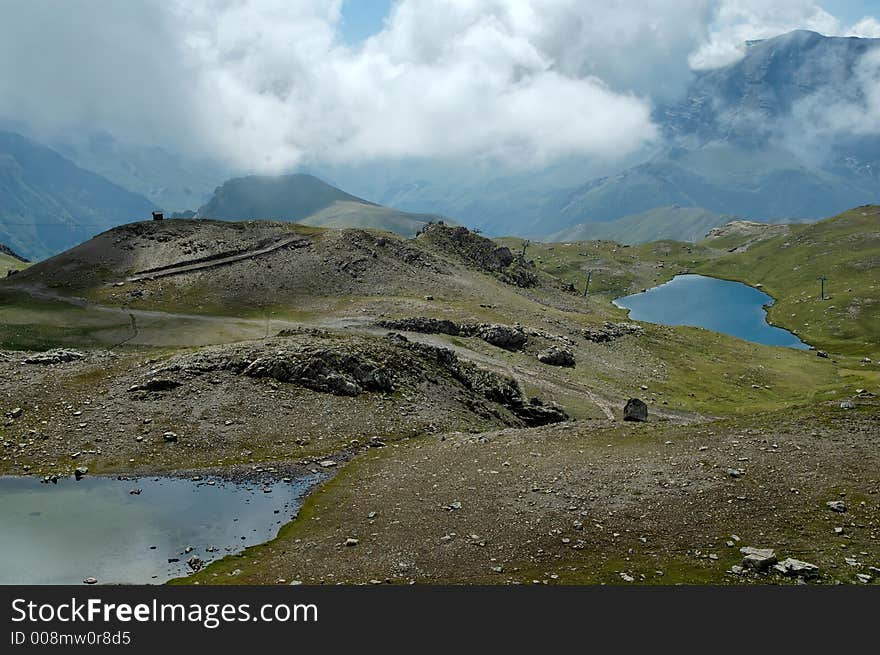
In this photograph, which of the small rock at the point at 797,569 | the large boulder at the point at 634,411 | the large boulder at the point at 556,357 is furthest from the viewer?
the large boulder at the point at 556,357

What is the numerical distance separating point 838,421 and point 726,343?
9724 centimetres

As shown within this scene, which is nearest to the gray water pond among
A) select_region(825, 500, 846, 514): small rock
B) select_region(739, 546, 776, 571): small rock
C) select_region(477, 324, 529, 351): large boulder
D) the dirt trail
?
select_region(739, 546, 776, 571): small rock

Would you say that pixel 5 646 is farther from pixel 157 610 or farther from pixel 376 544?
pixel 376 544

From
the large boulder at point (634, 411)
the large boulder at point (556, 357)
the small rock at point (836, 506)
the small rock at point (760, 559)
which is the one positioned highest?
the large boulder at point (556, 357)

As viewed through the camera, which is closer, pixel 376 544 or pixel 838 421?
pixel 376 544

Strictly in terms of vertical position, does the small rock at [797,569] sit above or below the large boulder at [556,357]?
below

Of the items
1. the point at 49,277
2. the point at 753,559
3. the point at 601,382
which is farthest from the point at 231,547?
the point at 49,277

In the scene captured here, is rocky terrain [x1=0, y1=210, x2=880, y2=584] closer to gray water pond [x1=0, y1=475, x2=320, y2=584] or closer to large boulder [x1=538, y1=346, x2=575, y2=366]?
large boulder [x1=538, y1=346, x2=575, y2=366]

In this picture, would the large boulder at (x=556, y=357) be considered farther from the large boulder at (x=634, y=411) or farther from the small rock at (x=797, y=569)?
the small rock at (x=797, y=569)

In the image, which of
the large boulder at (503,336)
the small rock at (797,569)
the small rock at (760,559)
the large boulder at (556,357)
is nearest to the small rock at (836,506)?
the small rock at (797,569)

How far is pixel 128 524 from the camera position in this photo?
39.9 metres

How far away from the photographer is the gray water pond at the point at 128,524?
34.2m

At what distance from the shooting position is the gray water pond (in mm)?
34156

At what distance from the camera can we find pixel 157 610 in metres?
23.2
